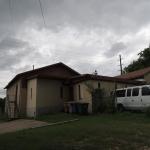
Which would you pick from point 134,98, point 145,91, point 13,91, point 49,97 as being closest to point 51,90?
point 49,97

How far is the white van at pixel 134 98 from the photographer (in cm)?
1795

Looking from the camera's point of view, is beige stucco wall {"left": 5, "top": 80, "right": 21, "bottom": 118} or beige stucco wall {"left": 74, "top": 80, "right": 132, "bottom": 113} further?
beige stucco wall {"left": 5, "top": 80, "right": 21, "bottom": 118}

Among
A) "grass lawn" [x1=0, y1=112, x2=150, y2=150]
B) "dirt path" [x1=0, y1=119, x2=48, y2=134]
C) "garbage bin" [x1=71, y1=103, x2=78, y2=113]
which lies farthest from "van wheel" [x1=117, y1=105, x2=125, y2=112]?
"grass lawn" [x1=0, y1=112, x2=150, y2=150]

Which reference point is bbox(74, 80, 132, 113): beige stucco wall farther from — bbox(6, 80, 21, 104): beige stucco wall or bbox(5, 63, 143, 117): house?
bbox(6, 80, 21, 104): beige stucco wall

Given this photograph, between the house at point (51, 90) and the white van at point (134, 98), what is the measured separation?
2413mm

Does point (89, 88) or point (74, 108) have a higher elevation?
point (89, 88)

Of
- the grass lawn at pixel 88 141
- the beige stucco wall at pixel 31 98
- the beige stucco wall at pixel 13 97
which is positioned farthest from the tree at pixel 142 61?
the grass lawn at pixel 88 141

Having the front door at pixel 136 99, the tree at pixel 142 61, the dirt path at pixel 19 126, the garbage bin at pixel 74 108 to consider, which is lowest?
the dirt path at pixel 19 126

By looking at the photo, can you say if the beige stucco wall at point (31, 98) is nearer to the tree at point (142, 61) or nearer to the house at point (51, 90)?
the house at point (51, 90)

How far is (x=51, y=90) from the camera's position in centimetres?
2436

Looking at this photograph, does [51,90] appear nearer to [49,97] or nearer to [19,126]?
[49,97]

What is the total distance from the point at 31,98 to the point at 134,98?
33.0ft

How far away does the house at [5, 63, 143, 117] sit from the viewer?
2295 cm

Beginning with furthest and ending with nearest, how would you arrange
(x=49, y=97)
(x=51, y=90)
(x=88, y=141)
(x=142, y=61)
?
(x=142, y=61) < (x=51, y=90) < (x=49, y=97) < (x=88, y=141)
